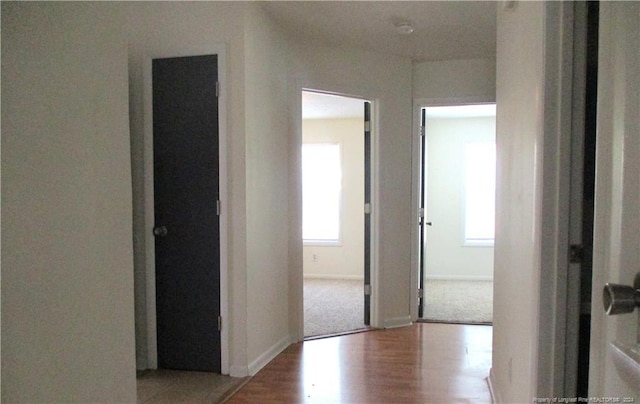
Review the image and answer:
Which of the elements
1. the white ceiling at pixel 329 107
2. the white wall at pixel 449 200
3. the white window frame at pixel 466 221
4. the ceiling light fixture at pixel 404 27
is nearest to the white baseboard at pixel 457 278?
the white wall at pixel 449 200

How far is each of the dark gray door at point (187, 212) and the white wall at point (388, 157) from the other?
123 centimetres

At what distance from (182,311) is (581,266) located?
91.1 inches

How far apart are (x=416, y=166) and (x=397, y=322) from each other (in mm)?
1469

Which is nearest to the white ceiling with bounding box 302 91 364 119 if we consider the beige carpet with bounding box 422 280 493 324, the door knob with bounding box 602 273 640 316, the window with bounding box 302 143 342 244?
the window with bounding box 302 143 342 244

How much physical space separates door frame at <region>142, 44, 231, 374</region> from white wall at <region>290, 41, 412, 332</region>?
1148 mm

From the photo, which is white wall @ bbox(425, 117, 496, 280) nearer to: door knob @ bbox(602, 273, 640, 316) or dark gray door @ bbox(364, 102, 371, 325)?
dark gray door @ bbox(364, 102, 371, 325)

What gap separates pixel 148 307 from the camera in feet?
9.13

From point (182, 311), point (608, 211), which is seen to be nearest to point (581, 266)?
point (608, 211)

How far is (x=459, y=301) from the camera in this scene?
4715mm

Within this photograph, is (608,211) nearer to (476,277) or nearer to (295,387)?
Result: (295,387)

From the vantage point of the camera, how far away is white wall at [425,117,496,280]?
5.92m

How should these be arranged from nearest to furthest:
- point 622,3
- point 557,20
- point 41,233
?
point 622,3 → point 41,233 → point 557,20

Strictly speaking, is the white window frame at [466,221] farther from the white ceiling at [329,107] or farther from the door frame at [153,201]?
the door frame at [153,201]

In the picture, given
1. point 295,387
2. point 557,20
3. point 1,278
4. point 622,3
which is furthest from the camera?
point 295,387
